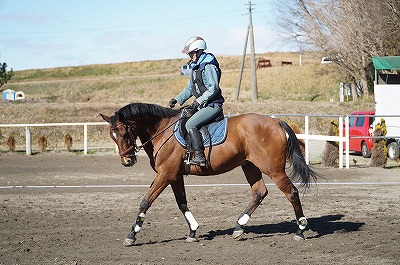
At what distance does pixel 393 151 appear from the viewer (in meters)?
21.1

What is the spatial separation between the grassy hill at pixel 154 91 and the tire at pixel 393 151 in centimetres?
1252

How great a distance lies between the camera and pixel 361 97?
4516cm

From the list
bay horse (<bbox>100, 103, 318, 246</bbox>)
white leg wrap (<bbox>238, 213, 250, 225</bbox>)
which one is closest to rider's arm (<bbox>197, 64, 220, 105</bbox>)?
bay horse (<bbox>100, 103, 318, 246</bbox>)

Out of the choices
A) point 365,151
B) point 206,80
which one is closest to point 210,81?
point 206,80

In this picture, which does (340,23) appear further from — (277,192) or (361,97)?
(277,192)

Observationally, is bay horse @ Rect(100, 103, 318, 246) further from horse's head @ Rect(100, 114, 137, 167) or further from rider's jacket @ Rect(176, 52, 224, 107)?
rider's jacket @ Rect(176, 52, 224, 107)

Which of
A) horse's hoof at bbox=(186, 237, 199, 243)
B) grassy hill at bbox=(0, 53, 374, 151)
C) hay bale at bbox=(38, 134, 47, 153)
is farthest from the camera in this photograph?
grassy hill at bbox=(0, 53, 374, 151)

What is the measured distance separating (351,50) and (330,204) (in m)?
32.2

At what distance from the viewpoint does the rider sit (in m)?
8.79

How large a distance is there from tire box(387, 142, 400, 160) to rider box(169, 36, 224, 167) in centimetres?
1296

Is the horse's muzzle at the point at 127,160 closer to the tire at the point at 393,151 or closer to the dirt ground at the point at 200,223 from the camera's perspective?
the dirt ground at the point at 200,223

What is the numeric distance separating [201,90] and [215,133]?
2.04 ft

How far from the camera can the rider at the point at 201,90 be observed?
8.79m

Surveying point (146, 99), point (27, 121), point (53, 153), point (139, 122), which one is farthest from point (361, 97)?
point (139, 122)
